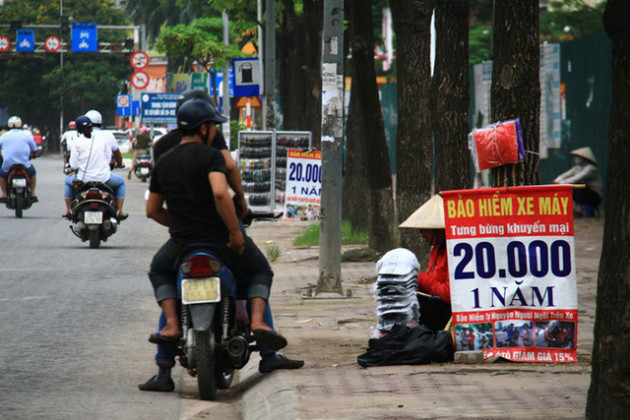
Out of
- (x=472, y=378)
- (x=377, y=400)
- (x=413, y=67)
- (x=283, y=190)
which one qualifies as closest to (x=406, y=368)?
(x=472, y=378)

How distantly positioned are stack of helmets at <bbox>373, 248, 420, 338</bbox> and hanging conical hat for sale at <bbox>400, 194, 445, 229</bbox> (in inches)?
14.3

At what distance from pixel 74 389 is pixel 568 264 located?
10.5ft

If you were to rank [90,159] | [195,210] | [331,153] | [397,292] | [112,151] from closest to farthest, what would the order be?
1. [195,210]
2. [397,292]
3. [331,153]
4. [90,159]
5. [112,151]

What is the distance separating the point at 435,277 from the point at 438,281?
0.03 m

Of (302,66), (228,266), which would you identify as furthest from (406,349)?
(302,66)

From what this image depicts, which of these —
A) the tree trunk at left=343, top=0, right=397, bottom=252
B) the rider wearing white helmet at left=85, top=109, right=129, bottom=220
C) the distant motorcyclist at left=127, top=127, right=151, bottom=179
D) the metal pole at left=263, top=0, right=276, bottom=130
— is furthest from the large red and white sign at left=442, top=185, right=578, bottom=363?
the distant motorcyclist at left=127, top=127, right=151, bottom=179

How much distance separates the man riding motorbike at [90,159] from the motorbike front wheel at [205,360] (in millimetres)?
10694

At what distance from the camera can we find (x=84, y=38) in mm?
69312

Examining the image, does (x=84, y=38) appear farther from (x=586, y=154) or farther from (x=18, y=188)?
(x=586, y=154)

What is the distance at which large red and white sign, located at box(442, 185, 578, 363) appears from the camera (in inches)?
324

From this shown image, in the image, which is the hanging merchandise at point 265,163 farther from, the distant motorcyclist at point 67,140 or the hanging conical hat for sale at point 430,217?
the hanging conical hat for sale at point 430,217

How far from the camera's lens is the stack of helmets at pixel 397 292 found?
27.2 ft

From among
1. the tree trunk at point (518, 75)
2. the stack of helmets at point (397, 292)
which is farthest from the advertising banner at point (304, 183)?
the stack of helmets at point (397, 292)

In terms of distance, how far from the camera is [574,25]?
40.0m
